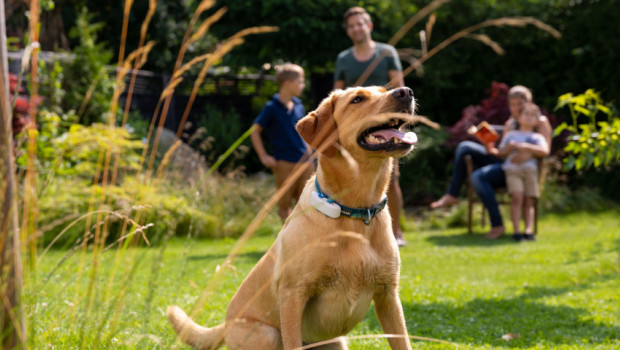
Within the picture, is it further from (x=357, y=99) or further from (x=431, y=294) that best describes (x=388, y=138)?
(x=431, y=294)

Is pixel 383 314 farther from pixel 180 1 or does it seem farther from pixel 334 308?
pixel 180 1

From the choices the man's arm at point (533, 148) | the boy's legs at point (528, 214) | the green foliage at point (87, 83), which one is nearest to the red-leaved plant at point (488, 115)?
the boy's legs at point (528, 214)

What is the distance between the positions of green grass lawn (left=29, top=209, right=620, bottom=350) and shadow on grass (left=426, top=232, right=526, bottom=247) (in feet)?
0.14

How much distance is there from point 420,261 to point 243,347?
476 centimetres

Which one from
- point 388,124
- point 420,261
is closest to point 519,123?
point 420,261

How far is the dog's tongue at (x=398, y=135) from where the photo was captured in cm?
279

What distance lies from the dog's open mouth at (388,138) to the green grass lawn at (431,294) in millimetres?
821

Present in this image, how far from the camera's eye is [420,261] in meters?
7.35

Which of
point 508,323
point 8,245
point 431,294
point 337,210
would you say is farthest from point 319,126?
point 431,294

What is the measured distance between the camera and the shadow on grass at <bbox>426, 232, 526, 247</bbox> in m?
8.94

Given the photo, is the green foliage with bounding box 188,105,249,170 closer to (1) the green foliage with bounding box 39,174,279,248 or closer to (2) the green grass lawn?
(1) the green foliage with bounding box 39,174,279,248

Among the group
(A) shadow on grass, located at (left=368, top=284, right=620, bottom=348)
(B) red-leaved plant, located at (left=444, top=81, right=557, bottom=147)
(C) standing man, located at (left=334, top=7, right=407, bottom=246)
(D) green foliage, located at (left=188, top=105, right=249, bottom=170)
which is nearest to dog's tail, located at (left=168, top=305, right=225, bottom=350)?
(A) shadow on grass, located at (left=368, top=284, right=620, bottom=348)

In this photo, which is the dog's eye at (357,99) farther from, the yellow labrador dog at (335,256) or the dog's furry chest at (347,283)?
the dog's furry chest at (347,283)

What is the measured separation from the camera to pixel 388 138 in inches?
114
